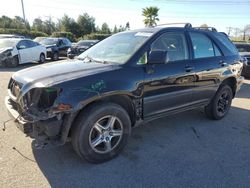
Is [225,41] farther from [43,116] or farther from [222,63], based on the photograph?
[43,116]

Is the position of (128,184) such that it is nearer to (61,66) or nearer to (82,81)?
(82,81)

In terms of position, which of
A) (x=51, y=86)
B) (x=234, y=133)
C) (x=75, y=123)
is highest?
(x=51, y=86)

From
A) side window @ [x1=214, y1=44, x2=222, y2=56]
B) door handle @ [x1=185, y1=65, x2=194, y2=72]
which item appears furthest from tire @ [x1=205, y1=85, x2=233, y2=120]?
door handle @ [x1=185, y1=65, x2=194, y2=72]

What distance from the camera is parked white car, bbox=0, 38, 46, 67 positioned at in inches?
513

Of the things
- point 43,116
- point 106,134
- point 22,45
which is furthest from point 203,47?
point 22,45

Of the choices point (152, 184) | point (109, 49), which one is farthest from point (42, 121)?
point (109, 49)

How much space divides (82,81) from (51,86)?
38 centimetres

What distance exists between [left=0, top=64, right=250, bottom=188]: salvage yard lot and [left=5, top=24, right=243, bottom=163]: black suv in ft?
1.01

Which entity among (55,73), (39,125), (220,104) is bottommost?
(220,104)

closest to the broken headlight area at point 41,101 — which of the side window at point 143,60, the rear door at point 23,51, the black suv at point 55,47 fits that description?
the side window at point 143,60

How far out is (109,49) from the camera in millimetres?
4539

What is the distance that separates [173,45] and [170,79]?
628 mm

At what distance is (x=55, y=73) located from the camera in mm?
3570

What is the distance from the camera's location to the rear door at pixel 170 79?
161 inches
